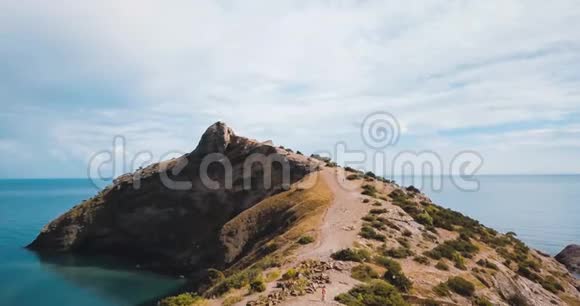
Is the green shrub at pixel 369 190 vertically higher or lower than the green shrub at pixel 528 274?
higher

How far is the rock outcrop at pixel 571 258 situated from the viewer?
79062 mm

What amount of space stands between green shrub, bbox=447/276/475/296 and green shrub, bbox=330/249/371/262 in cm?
749

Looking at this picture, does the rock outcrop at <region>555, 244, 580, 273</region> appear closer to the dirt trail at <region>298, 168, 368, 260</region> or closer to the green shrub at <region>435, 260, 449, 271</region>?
the dirt trail at <region>298, 168, 368, 260</region>

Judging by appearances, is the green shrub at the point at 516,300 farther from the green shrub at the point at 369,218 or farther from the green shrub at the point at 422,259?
the green shrub at the point at 369,218

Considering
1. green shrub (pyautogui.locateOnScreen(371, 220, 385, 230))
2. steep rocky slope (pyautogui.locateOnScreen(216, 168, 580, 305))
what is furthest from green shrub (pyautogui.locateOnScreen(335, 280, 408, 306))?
green shrub (pyautogui.locateOnScreen(371, 220, 385, 230))

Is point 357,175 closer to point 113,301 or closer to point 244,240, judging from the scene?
point 244,240

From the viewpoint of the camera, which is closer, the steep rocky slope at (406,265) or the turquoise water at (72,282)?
the steep rocky slope at (406,265)

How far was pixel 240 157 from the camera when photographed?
316 feet

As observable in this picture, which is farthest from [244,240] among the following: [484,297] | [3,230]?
[3,230]

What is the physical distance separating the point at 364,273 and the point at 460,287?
896cm

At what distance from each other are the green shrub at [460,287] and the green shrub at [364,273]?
6.99 meters

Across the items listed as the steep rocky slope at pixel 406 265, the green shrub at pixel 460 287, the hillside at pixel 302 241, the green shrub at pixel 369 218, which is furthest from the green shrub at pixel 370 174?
the green shrub at pixel 460 287

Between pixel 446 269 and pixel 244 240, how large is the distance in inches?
1467

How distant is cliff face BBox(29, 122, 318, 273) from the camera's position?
289 ft
